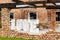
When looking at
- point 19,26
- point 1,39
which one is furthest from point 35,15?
point 1,39

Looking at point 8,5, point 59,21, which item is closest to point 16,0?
point 8,5

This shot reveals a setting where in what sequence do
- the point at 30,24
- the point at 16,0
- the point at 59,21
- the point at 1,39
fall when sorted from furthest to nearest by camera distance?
1. the point at 59,21
2. the point at 30,24
3. the point at 16,0
4. the point at 1,39

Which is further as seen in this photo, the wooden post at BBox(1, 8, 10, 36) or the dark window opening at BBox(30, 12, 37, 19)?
the dark window opening at BBox(30, 12, 37, 19)

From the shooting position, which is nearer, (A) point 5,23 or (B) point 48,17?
(A) point 5,23

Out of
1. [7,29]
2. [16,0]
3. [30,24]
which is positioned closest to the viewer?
[16,0]

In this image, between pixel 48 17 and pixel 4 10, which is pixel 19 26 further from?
pixel 4 10

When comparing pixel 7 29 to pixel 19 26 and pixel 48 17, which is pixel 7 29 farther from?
pixel 48 17

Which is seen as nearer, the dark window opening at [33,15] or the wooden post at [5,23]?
the wooden post at [5,23]

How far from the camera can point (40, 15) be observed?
29109 millimetres

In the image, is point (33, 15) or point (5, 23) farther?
point (33, 15)

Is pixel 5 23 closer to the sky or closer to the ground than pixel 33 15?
closer to the sky

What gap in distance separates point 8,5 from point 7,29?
1.45 meters

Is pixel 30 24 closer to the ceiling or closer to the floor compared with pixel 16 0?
closer to the floor

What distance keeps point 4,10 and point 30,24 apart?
8376 mm
